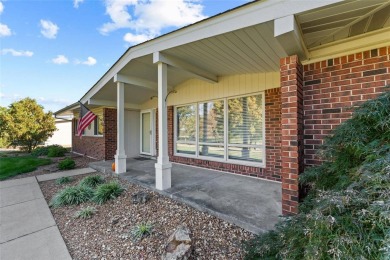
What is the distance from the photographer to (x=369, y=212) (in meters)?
0.99

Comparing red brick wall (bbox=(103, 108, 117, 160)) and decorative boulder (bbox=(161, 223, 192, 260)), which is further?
red brick wall (bbox=(103, 108, 117, 160))

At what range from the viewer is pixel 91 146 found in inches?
379

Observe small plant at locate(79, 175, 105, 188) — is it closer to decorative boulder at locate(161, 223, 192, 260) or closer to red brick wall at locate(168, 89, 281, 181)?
decorative boulder at locate(161, 223, 192, 260)

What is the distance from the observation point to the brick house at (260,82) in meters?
2.49

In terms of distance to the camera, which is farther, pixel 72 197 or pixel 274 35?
pixel 72 197

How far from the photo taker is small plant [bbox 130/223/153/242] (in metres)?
2.66

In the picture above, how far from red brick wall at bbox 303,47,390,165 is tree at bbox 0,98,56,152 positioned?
1534 centimetres

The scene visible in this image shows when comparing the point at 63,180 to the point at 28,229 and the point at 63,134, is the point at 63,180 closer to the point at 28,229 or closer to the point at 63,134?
the point at 28,229

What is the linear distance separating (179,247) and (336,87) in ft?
10.2

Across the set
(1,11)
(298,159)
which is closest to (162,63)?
(298,159)

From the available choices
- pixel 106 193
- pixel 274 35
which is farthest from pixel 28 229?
pixel 274 35

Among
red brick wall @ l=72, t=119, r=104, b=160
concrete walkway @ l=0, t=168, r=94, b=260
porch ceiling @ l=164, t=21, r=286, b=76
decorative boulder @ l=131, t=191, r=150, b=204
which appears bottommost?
concrete walkway @ l=0, t=168, r=94, b=260

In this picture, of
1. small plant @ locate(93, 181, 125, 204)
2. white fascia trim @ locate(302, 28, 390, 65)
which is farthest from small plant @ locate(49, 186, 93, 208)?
white fascia trim @ locate(302, 28, 390, 65)

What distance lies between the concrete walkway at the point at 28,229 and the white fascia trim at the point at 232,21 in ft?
12.4
